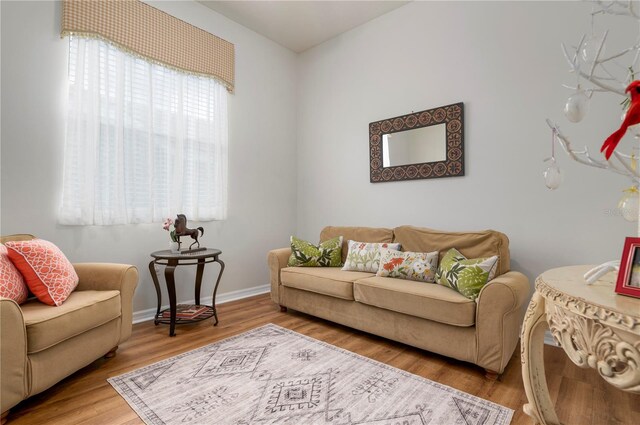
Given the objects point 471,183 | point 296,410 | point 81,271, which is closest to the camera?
point 296,410

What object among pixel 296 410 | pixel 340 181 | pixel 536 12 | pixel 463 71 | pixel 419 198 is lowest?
pixel 296 410

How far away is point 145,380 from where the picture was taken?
1905 millimetres

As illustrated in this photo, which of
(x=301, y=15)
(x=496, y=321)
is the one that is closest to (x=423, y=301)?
(x=496, y=321)

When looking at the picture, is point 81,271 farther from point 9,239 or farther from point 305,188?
point 305,188

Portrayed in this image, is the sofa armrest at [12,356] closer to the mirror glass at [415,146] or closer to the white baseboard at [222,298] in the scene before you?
the white baseboard at [222,298]

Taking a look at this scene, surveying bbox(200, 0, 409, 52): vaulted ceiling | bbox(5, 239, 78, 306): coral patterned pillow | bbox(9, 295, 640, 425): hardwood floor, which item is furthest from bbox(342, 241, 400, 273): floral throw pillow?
bbox(200, 0, 409, 52): vaulted ceiling

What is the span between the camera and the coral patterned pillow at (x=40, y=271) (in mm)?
1852

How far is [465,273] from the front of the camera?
2.13 m

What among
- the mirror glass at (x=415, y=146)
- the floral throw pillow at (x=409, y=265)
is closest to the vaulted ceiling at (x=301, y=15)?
the mirror glass at (x=415, y=146)

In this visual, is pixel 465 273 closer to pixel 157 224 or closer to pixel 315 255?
pixel 315 255

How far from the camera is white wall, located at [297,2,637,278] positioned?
236 centimetres

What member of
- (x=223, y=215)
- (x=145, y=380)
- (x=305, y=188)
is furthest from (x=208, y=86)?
(x=145, y=380)

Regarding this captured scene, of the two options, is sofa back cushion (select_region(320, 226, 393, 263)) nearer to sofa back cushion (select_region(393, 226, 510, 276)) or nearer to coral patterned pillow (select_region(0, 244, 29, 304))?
sofa back cushion (select_region(393, 226, 510, 276))

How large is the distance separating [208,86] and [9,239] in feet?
7.26
